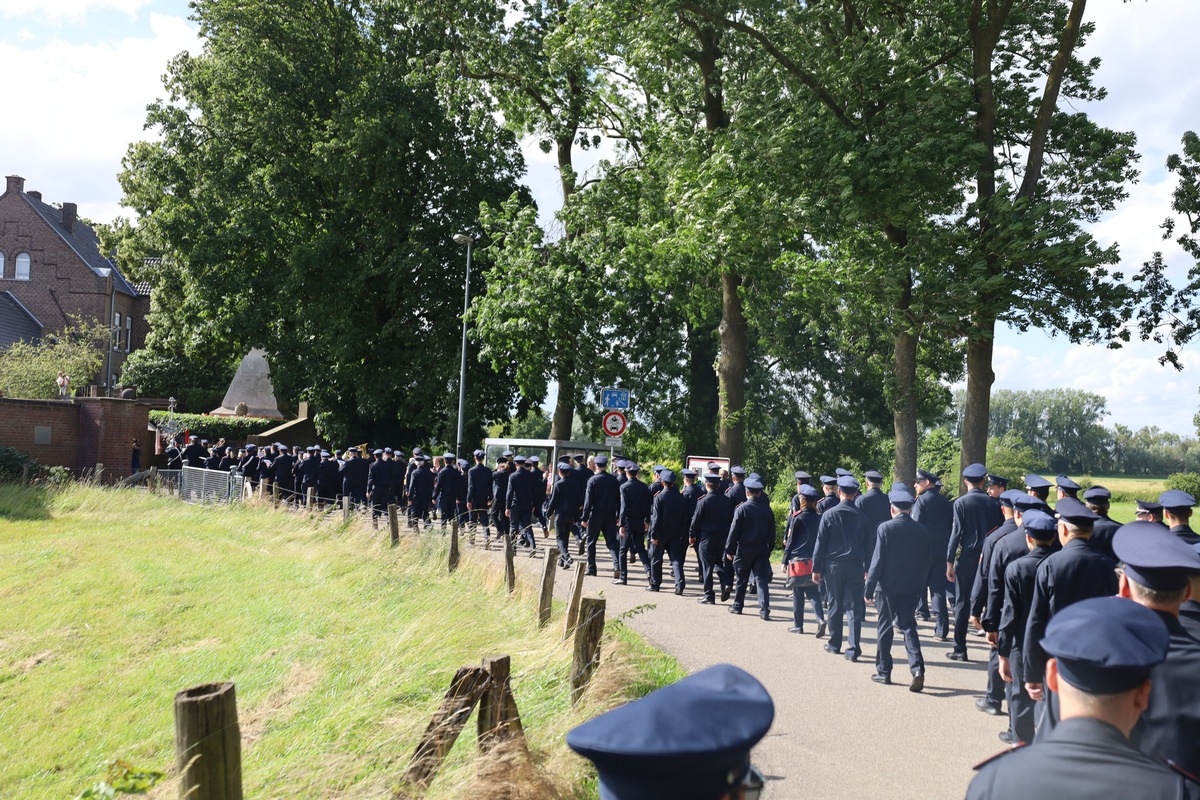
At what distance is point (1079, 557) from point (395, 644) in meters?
5.46

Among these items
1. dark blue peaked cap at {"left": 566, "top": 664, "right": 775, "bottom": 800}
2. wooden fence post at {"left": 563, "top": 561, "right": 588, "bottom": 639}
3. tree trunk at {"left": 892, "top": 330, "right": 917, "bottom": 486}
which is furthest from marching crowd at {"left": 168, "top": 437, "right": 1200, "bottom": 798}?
tree trunk at {"left": 892, "top": 330, "right": 917, "bottom": 486}

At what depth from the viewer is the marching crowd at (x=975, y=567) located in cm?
245

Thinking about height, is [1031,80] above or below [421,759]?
above

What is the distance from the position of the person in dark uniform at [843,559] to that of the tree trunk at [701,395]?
23.6 metres

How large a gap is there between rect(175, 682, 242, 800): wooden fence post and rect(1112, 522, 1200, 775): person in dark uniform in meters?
3.29

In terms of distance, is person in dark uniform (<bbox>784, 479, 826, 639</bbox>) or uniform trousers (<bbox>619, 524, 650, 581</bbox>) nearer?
person in dark uniform (<bbox>784, 479, 826, 639</bbox>)

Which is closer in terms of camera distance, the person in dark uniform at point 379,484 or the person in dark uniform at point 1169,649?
the person in dark uniform at point 1169,649

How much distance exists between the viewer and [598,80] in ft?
83.3

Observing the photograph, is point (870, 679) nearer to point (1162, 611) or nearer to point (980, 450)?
point (1162, 611)

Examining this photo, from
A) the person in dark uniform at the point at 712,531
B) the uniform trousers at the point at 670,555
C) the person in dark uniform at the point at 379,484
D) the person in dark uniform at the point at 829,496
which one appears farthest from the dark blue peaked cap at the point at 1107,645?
the person in dark uniform at the point at 379,484

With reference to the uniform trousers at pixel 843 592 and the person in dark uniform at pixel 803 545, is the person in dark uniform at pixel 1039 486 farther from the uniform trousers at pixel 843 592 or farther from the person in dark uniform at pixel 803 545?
the person in dark uniform at pixel 803 545

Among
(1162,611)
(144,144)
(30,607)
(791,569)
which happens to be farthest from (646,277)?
(144,144)

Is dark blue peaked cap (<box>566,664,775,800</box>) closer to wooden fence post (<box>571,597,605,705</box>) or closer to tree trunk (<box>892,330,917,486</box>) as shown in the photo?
wooden fence post (<box>571,597,605,705</box>)

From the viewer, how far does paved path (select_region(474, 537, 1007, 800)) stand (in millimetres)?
6242
